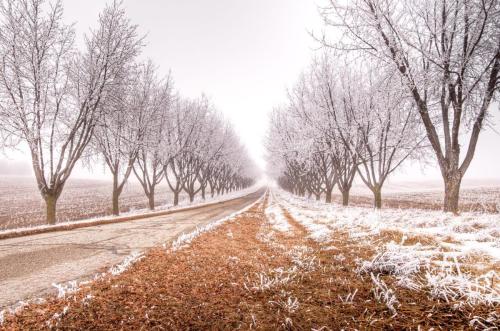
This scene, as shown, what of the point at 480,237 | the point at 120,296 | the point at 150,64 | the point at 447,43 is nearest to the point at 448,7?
the point at 447,43

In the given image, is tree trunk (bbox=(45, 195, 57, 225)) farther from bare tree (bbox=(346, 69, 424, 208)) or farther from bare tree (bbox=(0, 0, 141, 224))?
bare tree (bbox=(346, 69, 424, 208))

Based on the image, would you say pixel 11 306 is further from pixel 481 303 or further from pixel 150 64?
pixel 150 64

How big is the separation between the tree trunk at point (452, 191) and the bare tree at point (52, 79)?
14227mm

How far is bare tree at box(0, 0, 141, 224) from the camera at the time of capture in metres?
10.3

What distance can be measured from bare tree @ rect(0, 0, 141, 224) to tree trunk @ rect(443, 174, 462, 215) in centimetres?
1423

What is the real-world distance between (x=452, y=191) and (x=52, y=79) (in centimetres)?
1631

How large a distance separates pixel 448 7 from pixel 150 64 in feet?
57.5

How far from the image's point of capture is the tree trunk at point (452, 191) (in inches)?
310

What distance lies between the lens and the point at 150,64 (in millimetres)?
18625

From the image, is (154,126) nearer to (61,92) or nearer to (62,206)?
(61,92)

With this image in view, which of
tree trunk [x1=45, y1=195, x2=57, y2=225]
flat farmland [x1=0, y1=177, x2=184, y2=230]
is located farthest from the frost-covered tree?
flat farmland [x1=0, y1=177, x2=184, y2=230]

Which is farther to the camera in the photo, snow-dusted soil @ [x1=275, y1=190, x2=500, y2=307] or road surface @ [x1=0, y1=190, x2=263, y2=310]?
road surface @ [x1=0, y1=190, x2=263, y2=310]

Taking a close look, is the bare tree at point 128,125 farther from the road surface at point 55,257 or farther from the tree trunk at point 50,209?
the road surface at point 55,257

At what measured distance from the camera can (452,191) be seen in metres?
8.09
